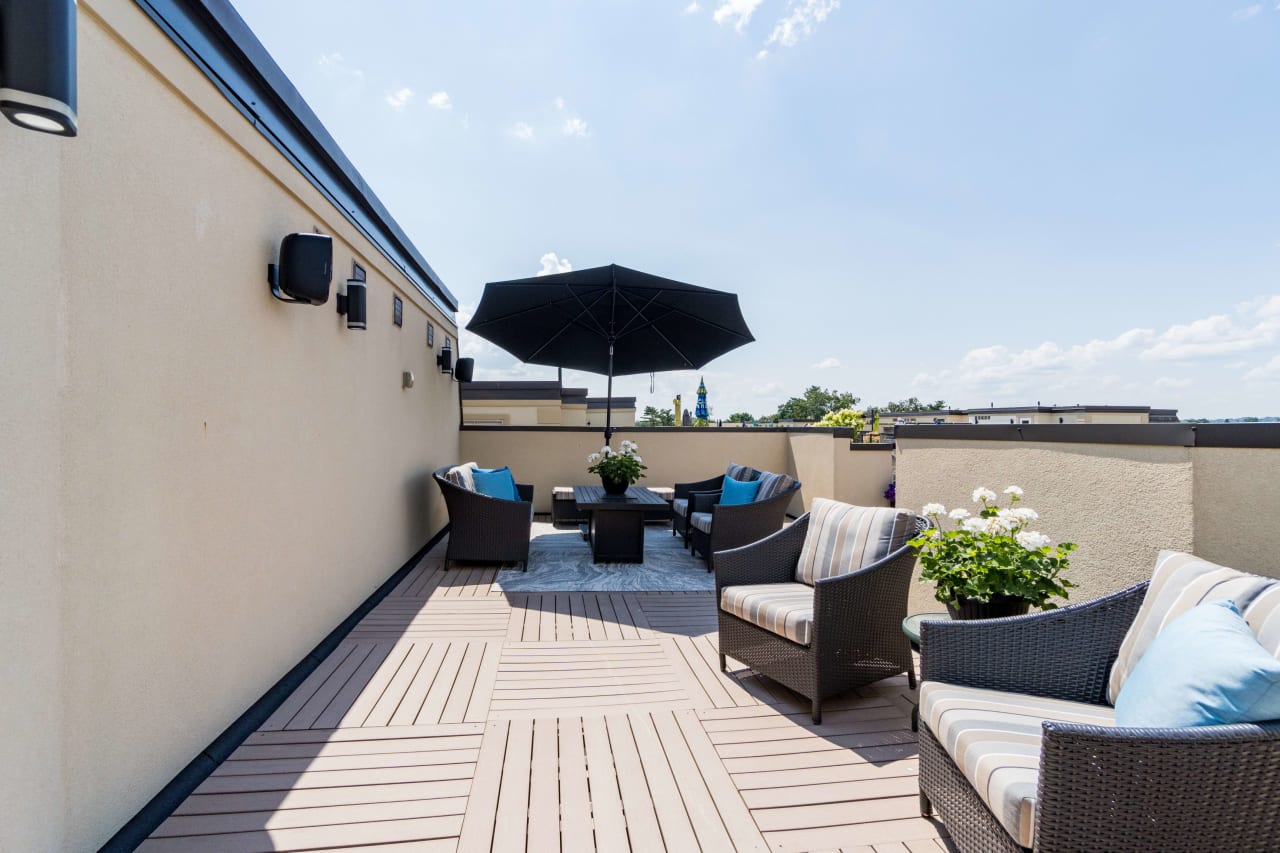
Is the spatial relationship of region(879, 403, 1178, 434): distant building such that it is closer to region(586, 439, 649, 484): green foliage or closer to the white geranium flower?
region(586, 439, 649, 484): green foliage

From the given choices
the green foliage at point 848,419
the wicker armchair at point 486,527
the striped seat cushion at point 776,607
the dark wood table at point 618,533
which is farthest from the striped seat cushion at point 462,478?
the green foliage at point 848,419

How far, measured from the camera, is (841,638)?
2564mm

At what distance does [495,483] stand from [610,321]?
2171mm

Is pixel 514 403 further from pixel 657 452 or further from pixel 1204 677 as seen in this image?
pixel 1204 677

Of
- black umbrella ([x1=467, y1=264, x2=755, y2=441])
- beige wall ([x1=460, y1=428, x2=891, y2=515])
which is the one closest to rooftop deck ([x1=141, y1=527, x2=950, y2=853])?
black umbrella ([x1=467, y1=264, x2=755, y2=441])

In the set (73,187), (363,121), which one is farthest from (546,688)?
(363,121)

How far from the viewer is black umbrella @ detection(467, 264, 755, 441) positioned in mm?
5453

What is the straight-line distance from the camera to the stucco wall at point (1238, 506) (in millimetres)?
1827

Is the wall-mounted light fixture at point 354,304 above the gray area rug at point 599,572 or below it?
above

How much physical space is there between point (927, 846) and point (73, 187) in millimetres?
2979

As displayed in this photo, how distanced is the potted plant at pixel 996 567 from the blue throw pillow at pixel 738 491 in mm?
3145

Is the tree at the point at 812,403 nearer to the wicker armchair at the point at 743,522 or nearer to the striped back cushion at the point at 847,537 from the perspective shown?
the wicker armchair at the point at 743,522

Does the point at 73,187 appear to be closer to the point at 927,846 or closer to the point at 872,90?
the point at 927,846

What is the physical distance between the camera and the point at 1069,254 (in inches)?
400
